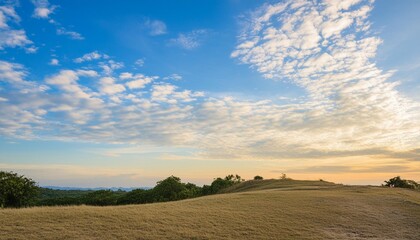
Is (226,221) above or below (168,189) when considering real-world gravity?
below

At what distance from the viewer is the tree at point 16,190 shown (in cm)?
5120

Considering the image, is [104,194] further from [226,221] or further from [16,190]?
[226,221]

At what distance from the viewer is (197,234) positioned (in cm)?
2286

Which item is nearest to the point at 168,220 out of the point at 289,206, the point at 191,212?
the point at 191,212

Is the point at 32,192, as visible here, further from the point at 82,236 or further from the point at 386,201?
the point at 386,201

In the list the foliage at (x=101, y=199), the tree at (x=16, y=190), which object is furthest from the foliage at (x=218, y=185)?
the tree at (x=16, y=190)

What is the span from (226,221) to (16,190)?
41.1m

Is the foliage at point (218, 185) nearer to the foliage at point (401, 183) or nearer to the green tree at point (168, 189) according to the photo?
the green tree at point (168, 189)

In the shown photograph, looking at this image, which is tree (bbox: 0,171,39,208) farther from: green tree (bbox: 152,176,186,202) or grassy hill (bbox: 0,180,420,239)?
green tree (bbox: 152,176,186,202)

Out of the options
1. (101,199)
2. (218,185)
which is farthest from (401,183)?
(101,199)

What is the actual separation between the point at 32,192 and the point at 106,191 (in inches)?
1785

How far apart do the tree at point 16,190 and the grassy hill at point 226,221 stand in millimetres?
28066

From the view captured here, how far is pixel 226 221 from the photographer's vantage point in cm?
2703

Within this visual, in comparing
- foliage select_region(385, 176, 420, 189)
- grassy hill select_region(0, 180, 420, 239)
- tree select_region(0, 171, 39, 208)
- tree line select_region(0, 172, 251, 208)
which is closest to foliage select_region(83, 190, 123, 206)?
tree line select_region(0, 172, 251, 208)
